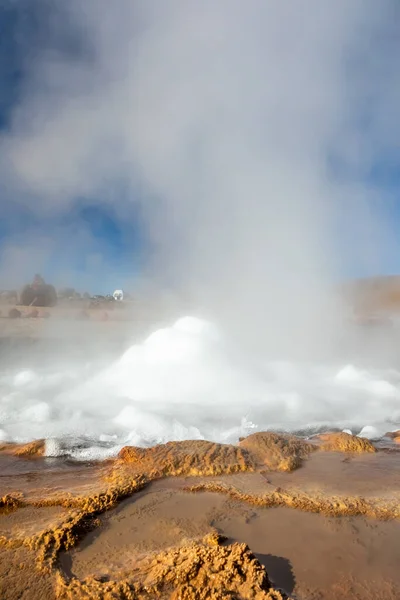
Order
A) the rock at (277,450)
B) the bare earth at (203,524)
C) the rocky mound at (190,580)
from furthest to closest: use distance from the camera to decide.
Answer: the rock at (277,450)
the bare earth at (203,524)
the rocky mound at (190,580)

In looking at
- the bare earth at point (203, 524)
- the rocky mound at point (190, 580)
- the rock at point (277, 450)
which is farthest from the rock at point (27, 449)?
the rocky mound at point (190, 580)

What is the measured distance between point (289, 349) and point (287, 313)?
1.98m

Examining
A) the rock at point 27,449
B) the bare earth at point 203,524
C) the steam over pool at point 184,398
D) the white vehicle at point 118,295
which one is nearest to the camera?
the bare earth at point 203,524

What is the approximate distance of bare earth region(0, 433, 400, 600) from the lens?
6.94 feet

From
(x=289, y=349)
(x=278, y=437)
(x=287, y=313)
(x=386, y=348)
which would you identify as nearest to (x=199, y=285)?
(x=287, y=313)

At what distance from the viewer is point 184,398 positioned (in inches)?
304

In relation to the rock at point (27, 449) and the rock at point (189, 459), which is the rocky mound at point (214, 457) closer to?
the rock at point (189, 459)

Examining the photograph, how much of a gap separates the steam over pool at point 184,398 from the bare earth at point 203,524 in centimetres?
109

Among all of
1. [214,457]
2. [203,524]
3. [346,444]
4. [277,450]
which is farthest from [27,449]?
[346,444]

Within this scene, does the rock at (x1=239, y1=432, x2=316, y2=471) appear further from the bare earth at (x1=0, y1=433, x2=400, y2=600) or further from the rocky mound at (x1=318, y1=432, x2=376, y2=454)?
the rocky mound at (x1=318, y1=432, x2=376, y2=454)

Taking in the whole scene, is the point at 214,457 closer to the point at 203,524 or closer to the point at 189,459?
the point at 189,459

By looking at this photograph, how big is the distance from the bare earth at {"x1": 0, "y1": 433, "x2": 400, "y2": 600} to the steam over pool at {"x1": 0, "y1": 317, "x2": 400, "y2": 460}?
1.09m

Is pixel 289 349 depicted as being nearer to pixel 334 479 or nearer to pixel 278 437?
pixel 278 437

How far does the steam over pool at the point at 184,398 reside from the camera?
557 centimetres
